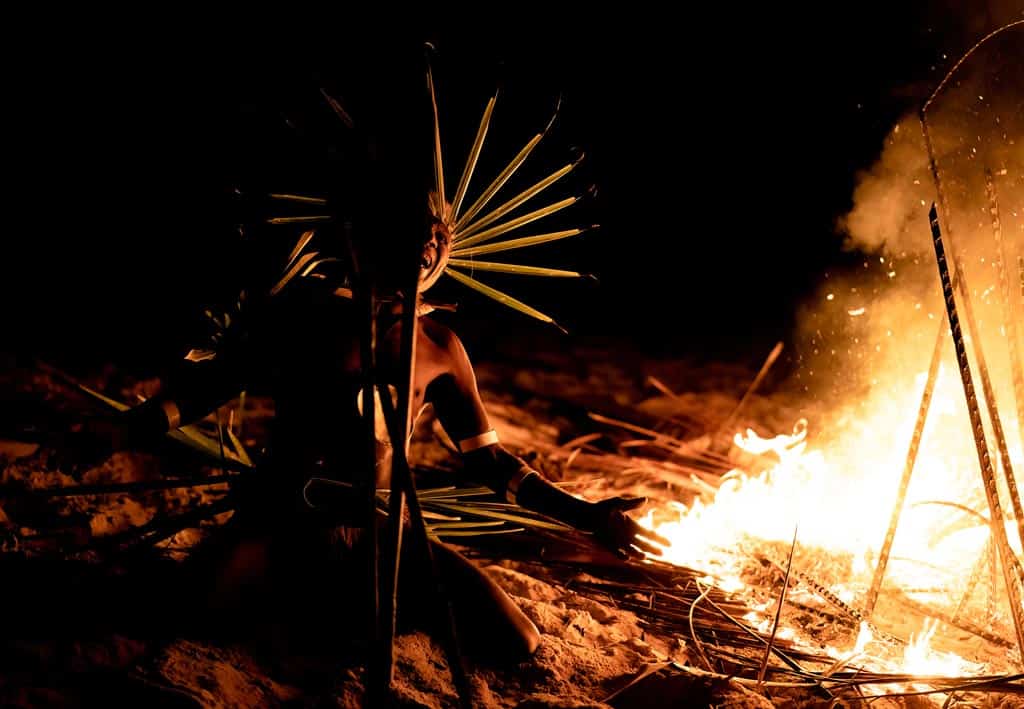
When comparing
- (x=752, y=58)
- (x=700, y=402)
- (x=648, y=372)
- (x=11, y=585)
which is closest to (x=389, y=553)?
(x=11, y=585)

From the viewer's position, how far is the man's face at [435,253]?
2.96 meters

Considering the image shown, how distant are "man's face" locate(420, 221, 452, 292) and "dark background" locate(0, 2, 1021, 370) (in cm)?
27

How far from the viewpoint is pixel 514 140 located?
39.5ft

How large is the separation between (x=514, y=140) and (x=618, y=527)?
33.3 feet

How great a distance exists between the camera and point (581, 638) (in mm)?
3506

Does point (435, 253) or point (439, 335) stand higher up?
point (435, 253)

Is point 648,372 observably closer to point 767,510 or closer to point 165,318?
point 767,510

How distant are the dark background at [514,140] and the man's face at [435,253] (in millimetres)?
267

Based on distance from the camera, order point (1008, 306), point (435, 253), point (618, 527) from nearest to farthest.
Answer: point (618, 527)
point (435, 253)
point (1008, 306)

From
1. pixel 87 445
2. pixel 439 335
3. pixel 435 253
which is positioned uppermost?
pixel 435 253

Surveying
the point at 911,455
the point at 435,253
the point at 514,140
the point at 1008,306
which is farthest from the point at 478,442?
the point at 514,140

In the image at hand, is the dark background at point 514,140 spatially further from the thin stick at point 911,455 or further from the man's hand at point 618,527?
the thin stick at point 911,455

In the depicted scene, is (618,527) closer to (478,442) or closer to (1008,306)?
(478,442)

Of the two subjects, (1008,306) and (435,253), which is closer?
(435,253)
